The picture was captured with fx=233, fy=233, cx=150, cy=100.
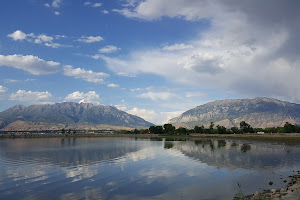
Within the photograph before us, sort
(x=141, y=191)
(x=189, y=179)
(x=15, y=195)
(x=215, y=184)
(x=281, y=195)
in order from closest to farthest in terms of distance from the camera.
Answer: (x=281, y=195)
(x=15, y=195)
(x=141, y=191)
(x=215, y=184)
(x=189, y=179)

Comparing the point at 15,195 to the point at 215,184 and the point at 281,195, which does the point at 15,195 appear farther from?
the point at 281,195

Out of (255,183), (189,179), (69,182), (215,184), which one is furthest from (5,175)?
(255,183)

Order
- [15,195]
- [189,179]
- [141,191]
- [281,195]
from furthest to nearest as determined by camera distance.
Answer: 1. [189,179]
2. [141,191]
3. [15,195]
4. [281,195]

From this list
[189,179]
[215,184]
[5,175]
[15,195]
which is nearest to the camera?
[15,195]

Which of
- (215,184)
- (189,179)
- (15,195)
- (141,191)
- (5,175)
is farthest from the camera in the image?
(5,175)

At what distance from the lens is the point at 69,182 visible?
1725 inches

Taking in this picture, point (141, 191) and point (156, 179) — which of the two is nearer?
point (141, 191)

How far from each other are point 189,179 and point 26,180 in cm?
3212

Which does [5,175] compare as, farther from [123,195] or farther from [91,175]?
[123,195]

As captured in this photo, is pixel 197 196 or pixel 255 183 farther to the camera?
pixel 255 183

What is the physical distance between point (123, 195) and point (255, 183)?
25.0 meters

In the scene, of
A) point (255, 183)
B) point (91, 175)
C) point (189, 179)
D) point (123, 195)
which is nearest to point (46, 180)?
point (91, 175)

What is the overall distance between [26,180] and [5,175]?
31.6 ft

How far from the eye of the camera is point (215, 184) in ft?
141
